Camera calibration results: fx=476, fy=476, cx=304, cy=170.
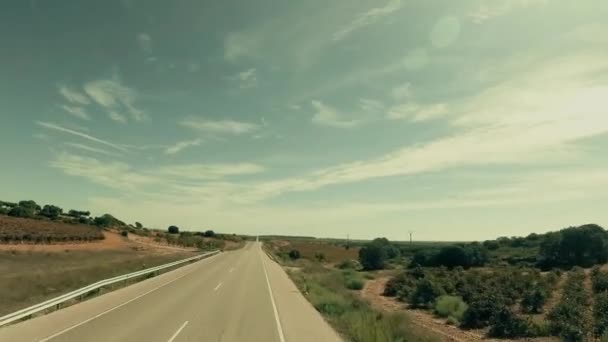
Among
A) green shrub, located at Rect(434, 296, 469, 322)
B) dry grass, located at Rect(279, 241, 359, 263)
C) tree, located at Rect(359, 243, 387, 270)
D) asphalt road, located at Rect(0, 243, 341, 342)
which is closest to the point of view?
asphalt road, located at Rect(0, 243, 341, 342)

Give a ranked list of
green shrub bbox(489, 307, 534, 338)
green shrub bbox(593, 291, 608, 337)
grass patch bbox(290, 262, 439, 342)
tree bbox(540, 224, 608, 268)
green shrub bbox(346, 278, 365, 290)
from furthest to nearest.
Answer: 1. tree bbox(540, 224, 608, 268)
2. green shrub bbox(346, 278, 365, 290)
3. green shrub bbox(489, 307, 534, 338)
4. green shrub bbox(593, 291, 608, 337)
5. grass patch bbox(290, 262, 439, 342)

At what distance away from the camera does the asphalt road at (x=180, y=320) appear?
11578mm

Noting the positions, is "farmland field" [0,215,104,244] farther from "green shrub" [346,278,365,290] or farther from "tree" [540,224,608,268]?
"tree" [540,224,608,268]

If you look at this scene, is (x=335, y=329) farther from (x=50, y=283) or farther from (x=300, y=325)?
(x=50, y=283)

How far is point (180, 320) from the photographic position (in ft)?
46.1

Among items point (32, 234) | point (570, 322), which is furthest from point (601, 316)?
point (32, 234)

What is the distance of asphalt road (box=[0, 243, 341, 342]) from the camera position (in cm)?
1158

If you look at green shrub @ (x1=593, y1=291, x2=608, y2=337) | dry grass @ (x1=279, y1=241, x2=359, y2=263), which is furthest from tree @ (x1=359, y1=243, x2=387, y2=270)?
green shrub @ (x1=593, y1=291, x2=608, y2=337)

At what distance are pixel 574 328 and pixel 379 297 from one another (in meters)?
17.4

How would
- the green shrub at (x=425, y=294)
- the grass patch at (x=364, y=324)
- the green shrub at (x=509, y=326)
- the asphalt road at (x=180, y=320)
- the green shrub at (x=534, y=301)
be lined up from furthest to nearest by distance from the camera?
the green shrub at (x=425, y=294)
the green shrub at (x=534, y=301)
the green shrub at (x=509, y=326)
the grass patch at (x=364, y=324)
the asphalt road at (x=180, y=320)

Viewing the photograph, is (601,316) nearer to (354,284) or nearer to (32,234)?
(354,284)

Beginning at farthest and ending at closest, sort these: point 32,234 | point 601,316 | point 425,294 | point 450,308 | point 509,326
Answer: point 32,234
point 425,294
point 450,308
point 509,326
point 601,316

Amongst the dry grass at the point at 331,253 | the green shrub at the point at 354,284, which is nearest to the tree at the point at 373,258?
the dry grass at the point at 331,253

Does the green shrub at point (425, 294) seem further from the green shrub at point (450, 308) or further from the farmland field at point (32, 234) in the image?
the farmland field at point (32, 234)
